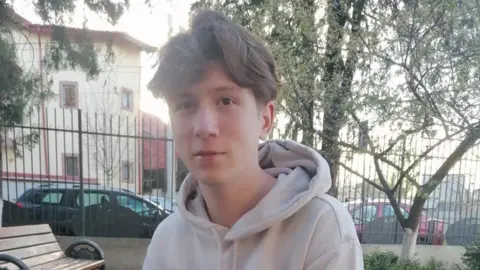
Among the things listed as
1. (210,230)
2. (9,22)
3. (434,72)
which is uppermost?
(9,22)

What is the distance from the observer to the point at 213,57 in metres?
1.06

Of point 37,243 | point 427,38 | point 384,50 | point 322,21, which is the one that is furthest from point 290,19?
point 37,243

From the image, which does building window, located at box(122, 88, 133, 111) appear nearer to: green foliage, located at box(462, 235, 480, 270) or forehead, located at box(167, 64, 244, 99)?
green foliage, located at box(462, 235, 480, 270)

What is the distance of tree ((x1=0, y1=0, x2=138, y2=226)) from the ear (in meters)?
3.99

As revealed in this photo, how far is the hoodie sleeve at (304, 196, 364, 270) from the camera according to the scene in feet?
3.23

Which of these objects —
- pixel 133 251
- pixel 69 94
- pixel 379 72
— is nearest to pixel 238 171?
pixel 379 72

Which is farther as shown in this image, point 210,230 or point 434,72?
point 434,72

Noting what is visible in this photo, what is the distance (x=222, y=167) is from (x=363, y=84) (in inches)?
116

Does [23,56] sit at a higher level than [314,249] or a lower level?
higher

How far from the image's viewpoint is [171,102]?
1105 mm

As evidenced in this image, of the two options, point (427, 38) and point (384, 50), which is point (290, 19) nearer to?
point (384, 50)

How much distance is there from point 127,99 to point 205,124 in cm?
1240

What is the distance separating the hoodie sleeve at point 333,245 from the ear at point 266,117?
29 cm

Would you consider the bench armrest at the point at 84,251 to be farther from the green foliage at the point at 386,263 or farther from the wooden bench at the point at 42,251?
the green foliage at the point at 386,263
